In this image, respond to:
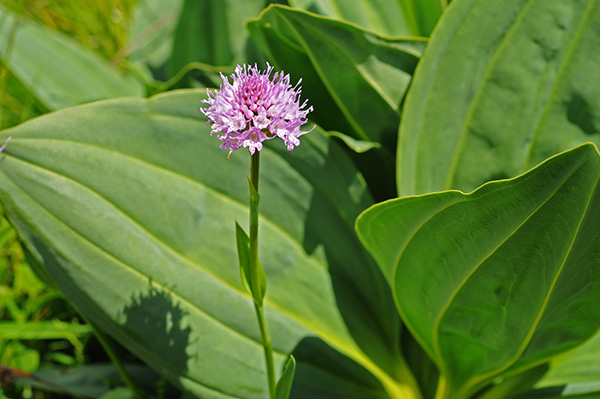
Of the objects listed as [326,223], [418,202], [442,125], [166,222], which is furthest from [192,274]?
[442,125]

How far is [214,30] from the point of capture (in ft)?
5.75

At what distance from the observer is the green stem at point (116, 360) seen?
3.96ft

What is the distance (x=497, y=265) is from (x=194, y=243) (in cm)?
56

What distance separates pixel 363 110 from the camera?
132 cm

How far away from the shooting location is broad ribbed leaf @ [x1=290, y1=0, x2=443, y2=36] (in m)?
1.54

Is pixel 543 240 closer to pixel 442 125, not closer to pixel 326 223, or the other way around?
pixel 442 125

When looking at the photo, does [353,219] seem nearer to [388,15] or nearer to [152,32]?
[388,15]

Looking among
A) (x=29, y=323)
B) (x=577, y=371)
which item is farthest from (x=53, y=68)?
(x=577, y=371)

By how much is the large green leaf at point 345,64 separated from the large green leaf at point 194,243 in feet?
0.46

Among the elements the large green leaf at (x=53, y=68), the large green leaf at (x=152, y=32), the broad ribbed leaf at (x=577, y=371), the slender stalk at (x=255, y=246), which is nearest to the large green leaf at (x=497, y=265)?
the broad ribbed leaf at (x=577, y=371)

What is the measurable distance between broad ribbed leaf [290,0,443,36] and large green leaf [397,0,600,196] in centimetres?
45

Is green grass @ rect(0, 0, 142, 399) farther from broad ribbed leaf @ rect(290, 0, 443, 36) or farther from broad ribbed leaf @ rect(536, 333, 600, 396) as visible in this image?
broad ribbed leaf @ rect(536, 333, 600, 396)

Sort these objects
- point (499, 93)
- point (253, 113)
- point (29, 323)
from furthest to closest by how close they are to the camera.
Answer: point (29, 323) → point (499, 93) → point (253, 113)

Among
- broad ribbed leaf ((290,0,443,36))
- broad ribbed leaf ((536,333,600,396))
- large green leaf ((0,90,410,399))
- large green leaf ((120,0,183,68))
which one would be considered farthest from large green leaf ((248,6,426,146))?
large green leaf ((120,0,183,68))
